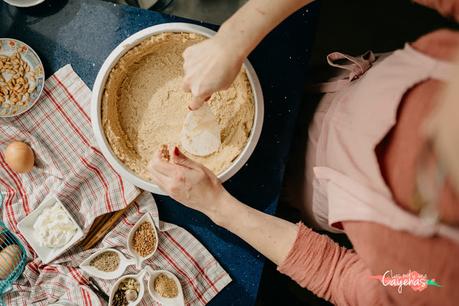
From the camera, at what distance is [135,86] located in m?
1.09

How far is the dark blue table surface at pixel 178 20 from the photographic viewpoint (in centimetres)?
108

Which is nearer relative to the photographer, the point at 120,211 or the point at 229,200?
the point at 229,200

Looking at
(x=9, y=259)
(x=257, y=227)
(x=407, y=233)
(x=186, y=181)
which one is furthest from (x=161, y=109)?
(x=407, y=233)

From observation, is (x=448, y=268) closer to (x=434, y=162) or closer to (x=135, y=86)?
(x=434, y=162)

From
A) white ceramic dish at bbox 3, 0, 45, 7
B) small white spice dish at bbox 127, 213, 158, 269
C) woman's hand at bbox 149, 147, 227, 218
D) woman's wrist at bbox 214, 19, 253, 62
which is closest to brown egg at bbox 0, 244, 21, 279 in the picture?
small white spice dish at bbox 127, 213, 158, 269

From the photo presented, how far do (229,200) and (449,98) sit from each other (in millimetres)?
545

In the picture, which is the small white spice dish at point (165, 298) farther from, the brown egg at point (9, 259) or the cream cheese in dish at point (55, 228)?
the brown egg at point (9, 259)

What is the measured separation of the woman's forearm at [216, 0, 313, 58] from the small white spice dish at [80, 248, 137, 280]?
58cm

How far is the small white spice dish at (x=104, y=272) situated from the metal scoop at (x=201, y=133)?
0.31 meters

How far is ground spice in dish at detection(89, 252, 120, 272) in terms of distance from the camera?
109 cm

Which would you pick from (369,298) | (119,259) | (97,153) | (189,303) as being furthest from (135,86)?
(369,298)

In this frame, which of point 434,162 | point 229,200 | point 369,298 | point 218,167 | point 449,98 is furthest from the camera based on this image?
point 218,167

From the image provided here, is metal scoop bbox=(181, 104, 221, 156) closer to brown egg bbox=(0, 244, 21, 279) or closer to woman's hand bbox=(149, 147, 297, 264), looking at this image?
woman's hand bbox=(149, 147, 297, 264)

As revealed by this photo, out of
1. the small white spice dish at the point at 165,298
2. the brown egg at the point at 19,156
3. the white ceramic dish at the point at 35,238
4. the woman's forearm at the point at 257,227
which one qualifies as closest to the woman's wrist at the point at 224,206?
the woman's forearm at the point at 257,227
